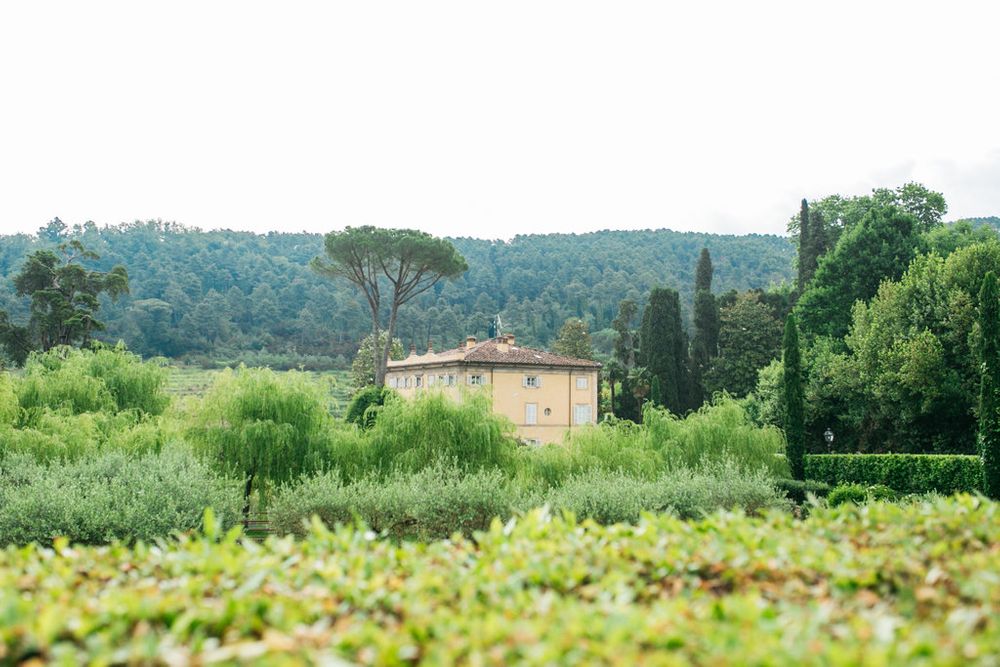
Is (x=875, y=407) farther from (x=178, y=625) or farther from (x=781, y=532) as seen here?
(x=178, y=625)

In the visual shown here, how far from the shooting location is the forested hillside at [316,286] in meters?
76.1

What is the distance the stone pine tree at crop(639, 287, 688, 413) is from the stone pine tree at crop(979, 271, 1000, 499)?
28324mm

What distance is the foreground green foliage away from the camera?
348cm

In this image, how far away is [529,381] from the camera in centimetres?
5216

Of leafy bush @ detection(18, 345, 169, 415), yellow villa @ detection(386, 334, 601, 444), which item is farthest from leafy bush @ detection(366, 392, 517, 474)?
yellow villa @ detection(386, 334, 601, 444)

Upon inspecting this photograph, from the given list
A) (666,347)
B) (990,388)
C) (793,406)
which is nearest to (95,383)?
(793,406)

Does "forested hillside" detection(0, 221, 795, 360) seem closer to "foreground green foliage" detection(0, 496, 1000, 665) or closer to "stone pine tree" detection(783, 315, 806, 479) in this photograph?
"stone pine tree" detection(783, 315, 806, 479)

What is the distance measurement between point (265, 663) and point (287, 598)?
3.14 feet

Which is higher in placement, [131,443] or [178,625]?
[178,625]

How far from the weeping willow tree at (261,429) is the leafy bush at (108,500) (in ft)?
16.4

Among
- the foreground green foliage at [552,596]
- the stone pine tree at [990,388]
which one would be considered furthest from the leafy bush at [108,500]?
the stone pine tree at [990,388]

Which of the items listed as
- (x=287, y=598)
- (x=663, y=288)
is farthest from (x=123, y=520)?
(x=663, y=288)

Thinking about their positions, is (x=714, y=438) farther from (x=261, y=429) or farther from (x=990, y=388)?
(x=261, y=429)

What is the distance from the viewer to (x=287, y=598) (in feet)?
13.8
